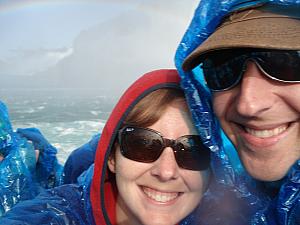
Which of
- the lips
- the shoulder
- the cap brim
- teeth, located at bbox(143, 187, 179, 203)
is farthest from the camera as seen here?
teeth, located at bbox(143, 187, 179, 203)

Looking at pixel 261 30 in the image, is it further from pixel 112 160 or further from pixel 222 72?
pixel 112 160

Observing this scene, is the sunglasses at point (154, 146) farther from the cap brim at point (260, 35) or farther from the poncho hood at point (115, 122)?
the cap brim at point (260, 35)

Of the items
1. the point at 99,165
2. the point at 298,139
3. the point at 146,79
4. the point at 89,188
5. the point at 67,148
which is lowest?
the point at 67,148

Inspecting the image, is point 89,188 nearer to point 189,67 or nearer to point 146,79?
point 146,79

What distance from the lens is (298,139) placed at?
1396 millimetres

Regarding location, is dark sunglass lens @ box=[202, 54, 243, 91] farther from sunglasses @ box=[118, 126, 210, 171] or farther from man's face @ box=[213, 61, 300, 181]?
sunglasses @ box=[118, 126, 210, 171]

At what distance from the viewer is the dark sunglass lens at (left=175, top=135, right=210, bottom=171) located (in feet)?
5.74

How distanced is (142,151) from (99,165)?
35cm

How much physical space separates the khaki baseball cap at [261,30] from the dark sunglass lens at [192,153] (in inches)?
22.2

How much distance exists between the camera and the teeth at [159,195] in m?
1.83

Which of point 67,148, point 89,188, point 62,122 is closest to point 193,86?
point 89,188

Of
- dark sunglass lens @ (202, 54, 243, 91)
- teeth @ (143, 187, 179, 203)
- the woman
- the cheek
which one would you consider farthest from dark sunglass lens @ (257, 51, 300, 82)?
teeth @ (143, 187, 179, 203)

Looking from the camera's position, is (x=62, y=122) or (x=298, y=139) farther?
(x=62, y=122)

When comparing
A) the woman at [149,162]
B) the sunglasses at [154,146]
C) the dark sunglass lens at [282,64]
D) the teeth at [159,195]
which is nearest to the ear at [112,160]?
the woman at [149,162]
